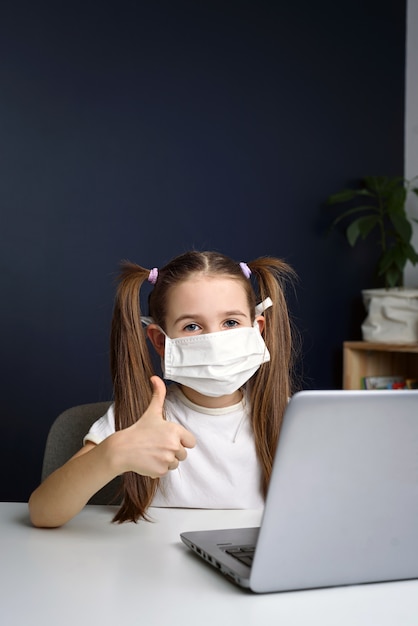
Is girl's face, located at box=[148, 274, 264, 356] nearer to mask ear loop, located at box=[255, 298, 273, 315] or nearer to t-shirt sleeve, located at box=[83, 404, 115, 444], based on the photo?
mask ear loop, located at box=[255, 298, 273, 315]

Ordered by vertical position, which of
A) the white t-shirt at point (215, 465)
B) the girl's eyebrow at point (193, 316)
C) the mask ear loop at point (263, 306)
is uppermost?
the mask ear loop at point (263, 306)

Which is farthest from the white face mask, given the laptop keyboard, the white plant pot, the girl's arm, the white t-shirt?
the white plant pot

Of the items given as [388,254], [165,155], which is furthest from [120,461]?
[388,254]

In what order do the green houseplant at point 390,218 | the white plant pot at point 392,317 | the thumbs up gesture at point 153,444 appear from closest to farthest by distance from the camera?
the thumbs up gesture at point 153,444, the white plant pot at point 392,317, the green houseplant at point 390,218

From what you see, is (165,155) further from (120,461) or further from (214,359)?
(120,461)

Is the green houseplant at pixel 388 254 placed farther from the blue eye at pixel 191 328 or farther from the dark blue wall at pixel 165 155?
the blue eye at pixel 191 328

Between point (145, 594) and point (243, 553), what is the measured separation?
15cm

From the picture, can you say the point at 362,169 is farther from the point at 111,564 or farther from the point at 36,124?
the point at 111,564

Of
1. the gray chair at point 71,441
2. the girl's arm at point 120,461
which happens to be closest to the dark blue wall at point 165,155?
the gray chair at point 71,441

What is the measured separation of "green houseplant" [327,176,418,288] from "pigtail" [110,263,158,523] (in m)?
1.97

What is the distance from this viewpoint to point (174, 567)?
0.94 meters

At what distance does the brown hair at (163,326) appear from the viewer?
1.41 meters

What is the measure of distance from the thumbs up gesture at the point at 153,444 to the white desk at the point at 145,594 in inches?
4.1

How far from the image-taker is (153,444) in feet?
3.43
